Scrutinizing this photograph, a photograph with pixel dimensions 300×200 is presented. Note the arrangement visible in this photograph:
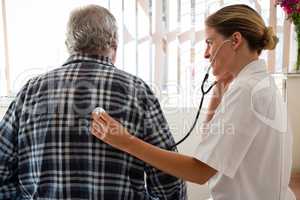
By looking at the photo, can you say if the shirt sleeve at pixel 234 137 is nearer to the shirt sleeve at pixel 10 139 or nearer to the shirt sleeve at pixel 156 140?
the shirt sleeve at pixel 156 140

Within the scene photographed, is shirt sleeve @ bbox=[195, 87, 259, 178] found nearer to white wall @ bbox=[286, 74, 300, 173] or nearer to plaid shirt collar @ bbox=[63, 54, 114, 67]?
plaid shirt collar @ bbox=[63, 54, 114, 67]

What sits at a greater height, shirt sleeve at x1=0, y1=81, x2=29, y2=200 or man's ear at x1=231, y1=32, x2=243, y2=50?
man's ear at x1=231, y1=32, x2=243, y2=50

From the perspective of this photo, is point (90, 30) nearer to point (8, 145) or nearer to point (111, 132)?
point (111, 132)

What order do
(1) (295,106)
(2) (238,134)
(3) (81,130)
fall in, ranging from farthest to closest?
1. (1) (295,106)
2. (3) (81,130)
3. (2) (238,134)

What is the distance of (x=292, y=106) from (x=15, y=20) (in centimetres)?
178

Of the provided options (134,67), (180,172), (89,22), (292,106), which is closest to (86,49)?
(89,22)

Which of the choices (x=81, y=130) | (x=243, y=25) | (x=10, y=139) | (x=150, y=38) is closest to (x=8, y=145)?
(x=10, y=139)

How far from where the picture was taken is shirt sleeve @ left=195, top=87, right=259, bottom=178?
0.92 meters

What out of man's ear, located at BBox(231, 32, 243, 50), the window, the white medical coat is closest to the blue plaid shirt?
the white medical coat

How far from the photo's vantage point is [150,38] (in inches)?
76.8

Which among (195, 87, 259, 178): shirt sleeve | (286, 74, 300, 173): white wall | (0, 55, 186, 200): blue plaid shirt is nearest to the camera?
(195, 87, 259, 178): shirt sleeve

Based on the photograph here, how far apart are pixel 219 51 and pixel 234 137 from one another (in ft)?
0.97

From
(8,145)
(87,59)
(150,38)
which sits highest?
(150,38)

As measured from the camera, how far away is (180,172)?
0.94 metres
